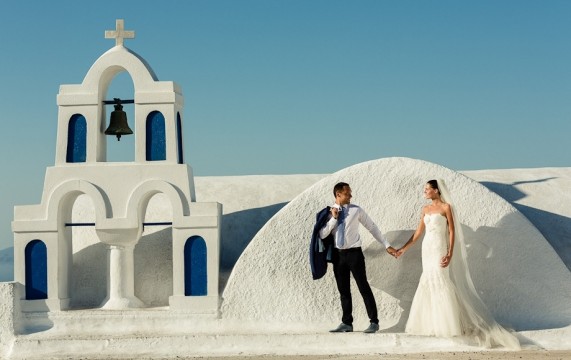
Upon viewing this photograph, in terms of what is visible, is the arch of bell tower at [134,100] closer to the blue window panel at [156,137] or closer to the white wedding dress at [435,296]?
the blue window panel at [156,137]

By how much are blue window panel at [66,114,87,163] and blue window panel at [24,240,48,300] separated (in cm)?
129

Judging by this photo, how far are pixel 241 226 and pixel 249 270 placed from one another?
2.41 m

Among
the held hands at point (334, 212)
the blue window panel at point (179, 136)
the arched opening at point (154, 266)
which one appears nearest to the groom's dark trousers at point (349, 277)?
the held hands at point (334, 212)

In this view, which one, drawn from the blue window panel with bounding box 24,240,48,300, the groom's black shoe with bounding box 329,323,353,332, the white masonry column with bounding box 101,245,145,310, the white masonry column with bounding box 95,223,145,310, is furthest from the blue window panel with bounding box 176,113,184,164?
the groom's black shoe with bounding box 329,323,353,332

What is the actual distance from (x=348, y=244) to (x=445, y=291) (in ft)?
4.29

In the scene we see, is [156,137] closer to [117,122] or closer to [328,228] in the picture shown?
[117,122]

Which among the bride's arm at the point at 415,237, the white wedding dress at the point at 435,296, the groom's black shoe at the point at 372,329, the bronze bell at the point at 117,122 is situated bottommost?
the groom's black shoe at the point at 372,329

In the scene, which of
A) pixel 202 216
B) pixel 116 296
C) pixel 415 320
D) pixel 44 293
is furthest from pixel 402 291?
pixel 44 293

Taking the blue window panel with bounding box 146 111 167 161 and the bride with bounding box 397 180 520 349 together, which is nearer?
the bride with bounding box 397 180 520 349

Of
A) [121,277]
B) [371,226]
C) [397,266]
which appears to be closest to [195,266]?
[121,277]

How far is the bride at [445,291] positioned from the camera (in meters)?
11.4

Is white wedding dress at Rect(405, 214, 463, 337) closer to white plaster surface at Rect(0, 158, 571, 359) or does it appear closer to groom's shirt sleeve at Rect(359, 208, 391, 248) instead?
groom's shirt sleeve at Rect(359, 208, 391, 248)

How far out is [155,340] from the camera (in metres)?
12.3

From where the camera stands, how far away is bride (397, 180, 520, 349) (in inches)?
450
